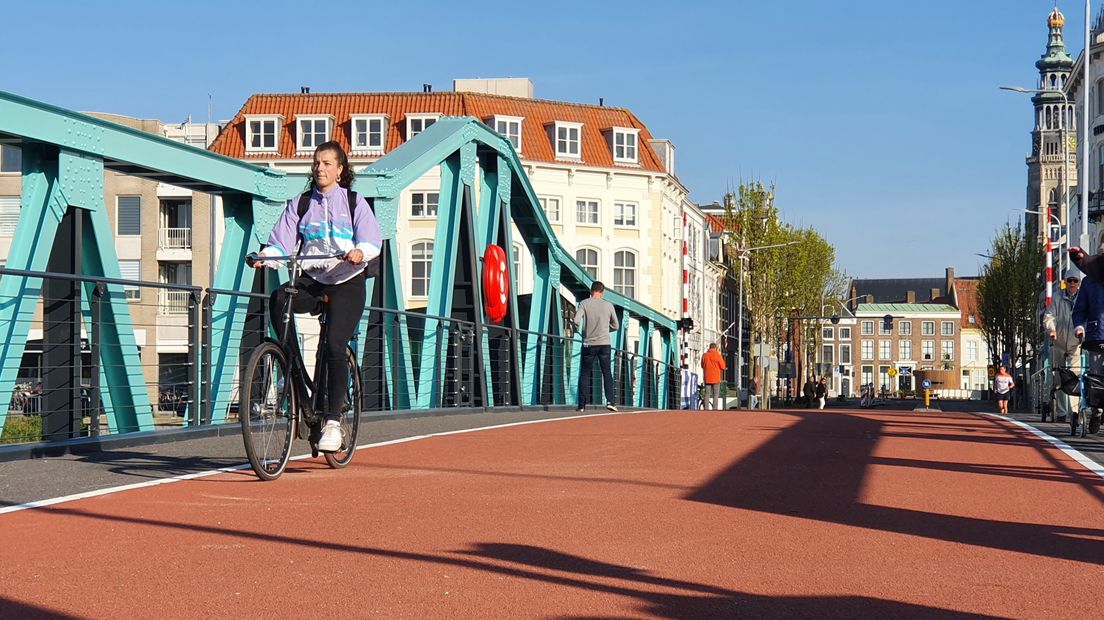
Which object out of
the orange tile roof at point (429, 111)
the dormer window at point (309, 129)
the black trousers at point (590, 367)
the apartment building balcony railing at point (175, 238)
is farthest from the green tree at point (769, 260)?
the black trousers at point (590, 367)

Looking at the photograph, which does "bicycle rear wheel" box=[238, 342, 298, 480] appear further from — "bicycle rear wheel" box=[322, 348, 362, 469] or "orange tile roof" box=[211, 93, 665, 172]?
"orange tile roof" box=[211, 93, 665, 172]

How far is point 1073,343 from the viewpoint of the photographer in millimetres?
15195

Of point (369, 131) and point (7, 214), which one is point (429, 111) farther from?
point (7, 214)

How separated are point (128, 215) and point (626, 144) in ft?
76.2

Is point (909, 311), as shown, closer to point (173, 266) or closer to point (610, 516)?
point (173, 266)

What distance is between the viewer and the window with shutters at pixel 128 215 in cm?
6384

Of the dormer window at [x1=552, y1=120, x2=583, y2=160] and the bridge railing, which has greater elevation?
the dormer window at [x1=552, y1=120, x2=583, y2=160]

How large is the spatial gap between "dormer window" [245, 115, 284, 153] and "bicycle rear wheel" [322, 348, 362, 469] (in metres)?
57.3

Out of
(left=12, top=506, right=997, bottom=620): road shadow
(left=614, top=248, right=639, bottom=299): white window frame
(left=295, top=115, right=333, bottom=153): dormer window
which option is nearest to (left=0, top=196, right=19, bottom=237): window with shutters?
(left=295, top=115, right=333, bottom=153): dormer window

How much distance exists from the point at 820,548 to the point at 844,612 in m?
1.20

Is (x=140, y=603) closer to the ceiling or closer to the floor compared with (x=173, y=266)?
closer to the floor

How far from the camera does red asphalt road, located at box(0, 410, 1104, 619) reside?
165 inches

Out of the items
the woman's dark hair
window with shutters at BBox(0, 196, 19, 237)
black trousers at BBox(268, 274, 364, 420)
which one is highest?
window with shutters at BBox(0, 196, 19, 237)

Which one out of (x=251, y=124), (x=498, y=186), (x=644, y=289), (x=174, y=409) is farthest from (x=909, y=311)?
(x=174, y=409)
